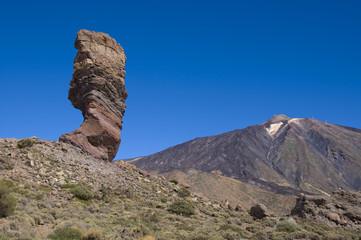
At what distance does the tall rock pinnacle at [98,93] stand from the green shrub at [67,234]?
1177cm

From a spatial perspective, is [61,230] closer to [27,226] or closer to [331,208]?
[27,226]

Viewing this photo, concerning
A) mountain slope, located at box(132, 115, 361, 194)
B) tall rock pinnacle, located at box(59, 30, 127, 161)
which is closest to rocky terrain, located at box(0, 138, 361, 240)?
tall rock pinnacle, located at box(59, 30, 127, 161)

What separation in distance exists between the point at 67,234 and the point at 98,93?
48.0 ft

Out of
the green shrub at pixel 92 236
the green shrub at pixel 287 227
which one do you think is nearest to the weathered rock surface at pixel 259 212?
the green shrub at pixel 287 227

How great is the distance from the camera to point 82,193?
15133 millimetres

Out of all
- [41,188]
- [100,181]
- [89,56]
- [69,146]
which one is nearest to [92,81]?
[89,56]

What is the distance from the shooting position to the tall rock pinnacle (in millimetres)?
21469

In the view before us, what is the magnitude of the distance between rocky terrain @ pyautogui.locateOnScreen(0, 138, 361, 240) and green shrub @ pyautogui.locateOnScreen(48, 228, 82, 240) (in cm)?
3

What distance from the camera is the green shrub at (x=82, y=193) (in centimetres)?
1505

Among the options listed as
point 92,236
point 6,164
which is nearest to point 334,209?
point 92,236

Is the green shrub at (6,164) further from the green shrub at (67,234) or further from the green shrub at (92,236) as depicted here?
the green shrub at (92,236)

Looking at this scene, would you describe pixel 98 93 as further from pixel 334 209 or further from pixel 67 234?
pixel 334 209

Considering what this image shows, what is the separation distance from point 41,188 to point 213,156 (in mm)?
106332

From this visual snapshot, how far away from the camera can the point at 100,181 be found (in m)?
18.6
